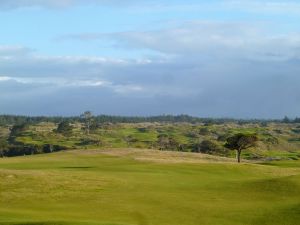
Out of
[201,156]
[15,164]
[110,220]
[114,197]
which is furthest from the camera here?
[201,156]

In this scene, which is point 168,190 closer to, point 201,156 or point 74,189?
point 74,189

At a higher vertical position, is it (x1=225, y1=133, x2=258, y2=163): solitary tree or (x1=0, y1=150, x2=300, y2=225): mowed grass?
(x1=225, y1=133, x2=258, y2=163): solitary tree

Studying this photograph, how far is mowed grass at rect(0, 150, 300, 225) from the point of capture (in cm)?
3469

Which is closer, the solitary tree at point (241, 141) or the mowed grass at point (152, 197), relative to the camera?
the mowed grass at point (152, 197)

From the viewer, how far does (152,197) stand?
43.4 m

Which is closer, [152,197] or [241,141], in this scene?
[152,197]

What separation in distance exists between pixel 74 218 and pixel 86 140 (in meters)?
132

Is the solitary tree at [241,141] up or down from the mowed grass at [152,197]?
up

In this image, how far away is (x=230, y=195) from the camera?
45.8m

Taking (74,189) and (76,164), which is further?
(76,164)

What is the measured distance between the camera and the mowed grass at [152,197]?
114 ft

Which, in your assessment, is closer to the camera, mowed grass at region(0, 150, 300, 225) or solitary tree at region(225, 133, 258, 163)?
mowed grass at region(0, 150, 300, 225)

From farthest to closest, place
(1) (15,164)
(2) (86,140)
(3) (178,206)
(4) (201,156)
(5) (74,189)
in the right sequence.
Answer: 1. (2) (86,140)
2. (4) (201,156)
3. (1) (15,164)
4. (5) (74,189)
5. (3) (178,206)

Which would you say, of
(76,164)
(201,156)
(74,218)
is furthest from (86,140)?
(74,218)
